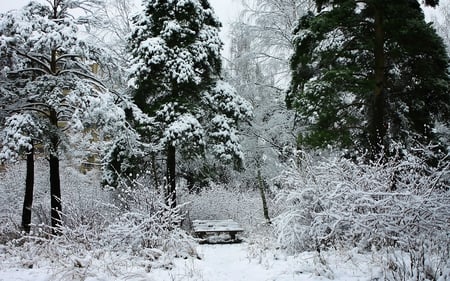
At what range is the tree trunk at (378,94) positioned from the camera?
8.98 metres

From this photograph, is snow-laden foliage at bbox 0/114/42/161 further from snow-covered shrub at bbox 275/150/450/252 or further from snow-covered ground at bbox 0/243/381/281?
snow-covered shrub at bbox 275/150/450/252

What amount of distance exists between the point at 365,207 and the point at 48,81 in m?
8.65

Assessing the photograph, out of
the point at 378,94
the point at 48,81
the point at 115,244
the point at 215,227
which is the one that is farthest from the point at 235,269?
the point at 48,81

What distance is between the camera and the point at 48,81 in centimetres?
1013

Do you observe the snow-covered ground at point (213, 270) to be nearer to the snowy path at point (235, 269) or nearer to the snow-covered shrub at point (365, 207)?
the snowy path at point (235, 269)

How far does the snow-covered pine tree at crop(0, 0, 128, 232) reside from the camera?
9.23 metres

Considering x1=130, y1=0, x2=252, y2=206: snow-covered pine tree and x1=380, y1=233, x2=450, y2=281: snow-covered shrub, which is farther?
x1=130, y1=0, x2=252, y2=206: snow-covered pine tree

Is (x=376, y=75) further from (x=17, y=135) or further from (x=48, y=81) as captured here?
(x=17, y=135)

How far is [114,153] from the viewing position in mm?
13688

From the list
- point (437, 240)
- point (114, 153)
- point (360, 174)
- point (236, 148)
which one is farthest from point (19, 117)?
point (437, 240)

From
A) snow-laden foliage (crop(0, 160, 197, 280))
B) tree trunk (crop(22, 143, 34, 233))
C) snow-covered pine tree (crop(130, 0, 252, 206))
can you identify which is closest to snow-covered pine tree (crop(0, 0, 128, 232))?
tree trunk (crop(22, 143, 34, 233))

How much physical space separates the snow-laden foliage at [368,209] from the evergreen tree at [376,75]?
2.28m

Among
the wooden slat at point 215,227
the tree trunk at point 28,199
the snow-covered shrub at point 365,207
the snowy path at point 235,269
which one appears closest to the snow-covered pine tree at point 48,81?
the tree trunk at point 28,199

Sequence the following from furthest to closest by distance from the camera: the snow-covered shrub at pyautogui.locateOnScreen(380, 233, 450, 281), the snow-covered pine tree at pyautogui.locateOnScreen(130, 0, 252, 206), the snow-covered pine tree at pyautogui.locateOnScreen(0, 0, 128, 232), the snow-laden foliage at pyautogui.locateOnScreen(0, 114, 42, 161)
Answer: the snow-covered pine tree at pyautogui.locateOnScreen(130, 0, 252, 206) < the snow-covered pine tree at pyautogui.locateOnScreen(0, 0, 128, 232) < the snow-laden foliage at pyautogui.locateOnScreen(0, 114, 42, 161) < the snow-covered shrub at pyautogui.locateOnScreen(380, 233, 450, 281)
